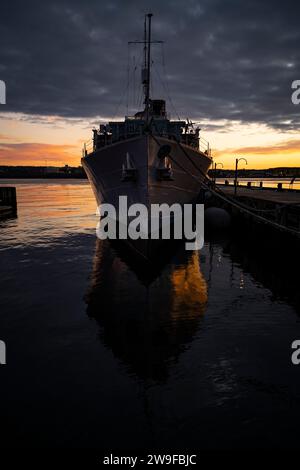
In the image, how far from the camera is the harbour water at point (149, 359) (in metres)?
5.51

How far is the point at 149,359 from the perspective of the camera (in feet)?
25.2

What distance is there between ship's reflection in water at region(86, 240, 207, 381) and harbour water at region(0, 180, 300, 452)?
0.05 meters

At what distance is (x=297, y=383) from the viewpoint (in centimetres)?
685

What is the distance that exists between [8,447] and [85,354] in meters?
2.87

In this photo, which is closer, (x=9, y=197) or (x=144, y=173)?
(x=144, y=173)

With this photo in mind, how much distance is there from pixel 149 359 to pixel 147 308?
3.23 m

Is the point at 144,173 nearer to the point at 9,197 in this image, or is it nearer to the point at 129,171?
the point at 129,171

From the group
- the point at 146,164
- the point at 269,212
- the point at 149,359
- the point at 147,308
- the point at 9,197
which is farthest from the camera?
the point at 9,197

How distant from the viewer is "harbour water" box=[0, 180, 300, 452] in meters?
5.51

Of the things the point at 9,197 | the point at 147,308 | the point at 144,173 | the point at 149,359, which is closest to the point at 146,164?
the point at 144,173

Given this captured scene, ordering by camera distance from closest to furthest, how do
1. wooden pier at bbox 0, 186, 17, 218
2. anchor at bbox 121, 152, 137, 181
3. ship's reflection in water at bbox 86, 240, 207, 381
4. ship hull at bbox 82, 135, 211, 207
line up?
ship's reflection in water at bbox 86, 240, 207, 381 → ship hull at bbox 82, 135, 211, 207 → anchor at bbox 121, 152, 137, 181 → wooden pier at bbox 0, 186, 17, 218

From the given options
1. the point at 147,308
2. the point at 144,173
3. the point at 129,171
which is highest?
the point at 129,171

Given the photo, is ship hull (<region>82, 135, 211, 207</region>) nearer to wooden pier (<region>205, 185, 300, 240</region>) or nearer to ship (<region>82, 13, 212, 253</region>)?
ship (<region>82, 13, 212, 253</region>)

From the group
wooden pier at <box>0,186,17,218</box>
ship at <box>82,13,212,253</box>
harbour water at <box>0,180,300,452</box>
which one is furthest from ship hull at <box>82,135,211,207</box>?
wooden pier at <box>0,186,17,218</box>
